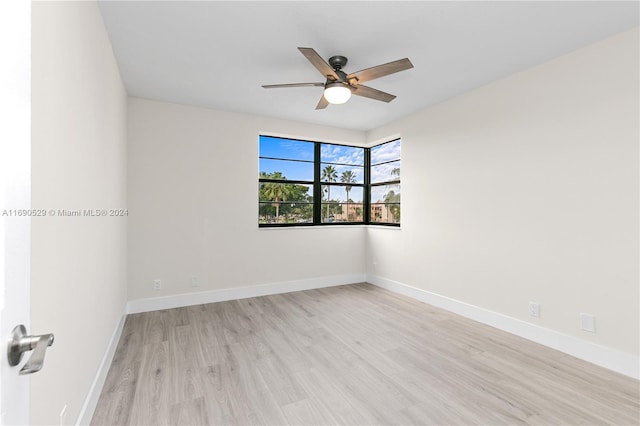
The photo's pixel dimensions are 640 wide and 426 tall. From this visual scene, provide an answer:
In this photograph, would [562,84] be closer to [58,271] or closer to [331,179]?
[331,179]

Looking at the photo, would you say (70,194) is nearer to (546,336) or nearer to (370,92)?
(370,92)

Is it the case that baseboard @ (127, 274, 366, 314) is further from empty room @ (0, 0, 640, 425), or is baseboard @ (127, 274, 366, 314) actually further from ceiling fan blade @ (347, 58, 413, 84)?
ceiling fan blade @ (347, 58, 413, 84)

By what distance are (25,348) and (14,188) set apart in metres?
0.29

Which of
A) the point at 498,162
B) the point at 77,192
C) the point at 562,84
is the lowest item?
the point at 77,192

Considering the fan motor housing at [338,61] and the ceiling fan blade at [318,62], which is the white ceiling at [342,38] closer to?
the fan motor housing at [338,61]

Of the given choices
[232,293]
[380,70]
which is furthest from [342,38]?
[232,293]

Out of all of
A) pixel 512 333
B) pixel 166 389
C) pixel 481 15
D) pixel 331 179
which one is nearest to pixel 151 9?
pixel 481 15

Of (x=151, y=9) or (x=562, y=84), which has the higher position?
(x=151, y=9)

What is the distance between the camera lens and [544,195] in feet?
8.95

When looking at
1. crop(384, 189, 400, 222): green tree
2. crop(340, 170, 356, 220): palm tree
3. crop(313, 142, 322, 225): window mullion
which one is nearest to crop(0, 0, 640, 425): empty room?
crop(384, 189, 400, 222): green tree

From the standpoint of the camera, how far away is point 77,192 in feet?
5.06

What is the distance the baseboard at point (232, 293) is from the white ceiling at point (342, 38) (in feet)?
8.16

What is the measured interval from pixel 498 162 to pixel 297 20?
2.43m

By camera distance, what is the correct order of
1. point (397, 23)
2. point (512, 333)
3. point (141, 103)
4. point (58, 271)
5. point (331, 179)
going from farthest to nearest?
1. point (331, 179)
2. point (141, 103)
3. point (512, 333)
4. point (397, 23)
5. point (58, 271)
